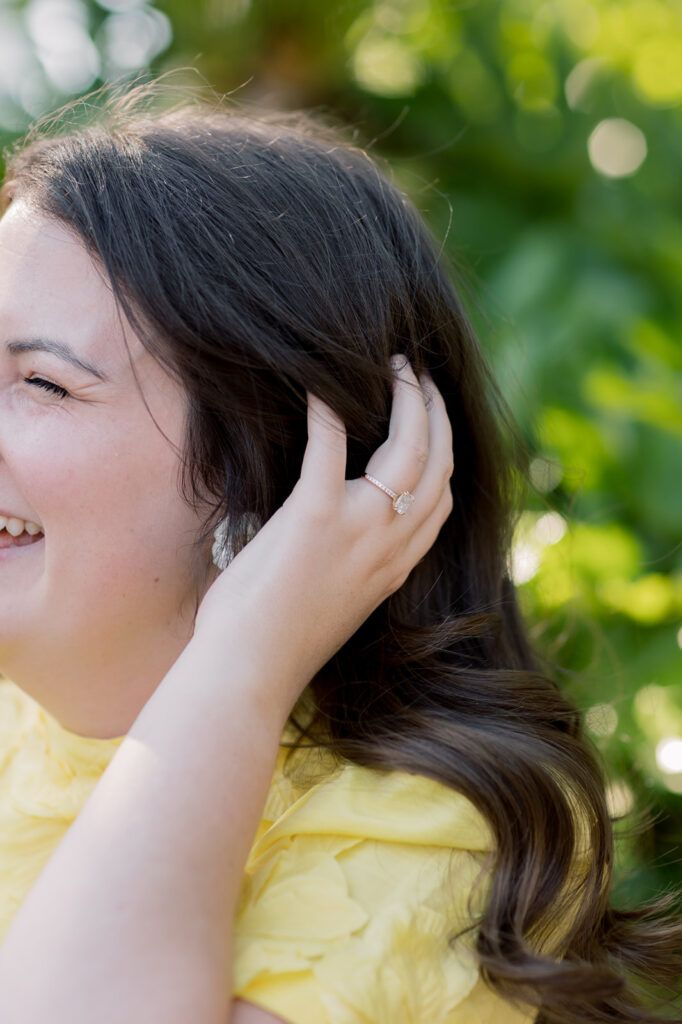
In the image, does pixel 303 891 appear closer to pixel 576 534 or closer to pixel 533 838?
pixel 533 838

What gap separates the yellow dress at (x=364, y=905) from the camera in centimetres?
110

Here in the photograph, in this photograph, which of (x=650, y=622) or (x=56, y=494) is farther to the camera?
(x=650, y=622)

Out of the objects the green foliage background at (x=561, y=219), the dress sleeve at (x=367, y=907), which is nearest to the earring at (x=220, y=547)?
the dress sleeve at (x=367, y=907)

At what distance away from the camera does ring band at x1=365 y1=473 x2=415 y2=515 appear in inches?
54.3

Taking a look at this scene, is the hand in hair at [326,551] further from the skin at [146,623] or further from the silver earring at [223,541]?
the silver earring at [223,541]

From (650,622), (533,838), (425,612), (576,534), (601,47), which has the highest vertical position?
(601,47)

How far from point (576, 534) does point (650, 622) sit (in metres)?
0.24

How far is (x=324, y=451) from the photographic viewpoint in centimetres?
133

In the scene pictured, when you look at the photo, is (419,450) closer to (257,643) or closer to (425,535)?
(425,535)

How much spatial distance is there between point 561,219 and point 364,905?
2050 millimetres

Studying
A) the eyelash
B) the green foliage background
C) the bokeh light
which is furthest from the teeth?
the bokeh light

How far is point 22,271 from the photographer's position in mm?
1384

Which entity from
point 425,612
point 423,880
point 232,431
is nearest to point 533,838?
point 423,880

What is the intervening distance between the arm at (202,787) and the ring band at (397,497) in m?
0.01
